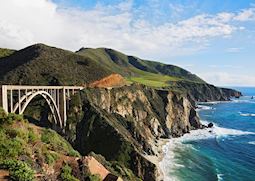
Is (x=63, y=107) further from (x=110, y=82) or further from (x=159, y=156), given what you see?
(x=110, y=82)

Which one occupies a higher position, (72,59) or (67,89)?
(72,59)

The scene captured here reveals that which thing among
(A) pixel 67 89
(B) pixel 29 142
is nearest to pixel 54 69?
(A) pixel 67 89

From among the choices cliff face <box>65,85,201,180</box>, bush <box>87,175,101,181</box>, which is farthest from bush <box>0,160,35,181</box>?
cliff face <box>65,85,201,180</box>

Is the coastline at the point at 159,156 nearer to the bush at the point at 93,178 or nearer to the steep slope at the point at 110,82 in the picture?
the steep slope at the point at 110,82

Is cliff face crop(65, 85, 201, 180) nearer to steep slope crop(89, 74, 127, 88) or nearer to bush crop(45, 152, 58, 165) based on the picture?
steep slope crop(89, 74, 127, 88)

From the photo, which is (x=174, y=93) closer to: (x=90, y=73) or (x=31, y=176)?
(x=90, y=73)

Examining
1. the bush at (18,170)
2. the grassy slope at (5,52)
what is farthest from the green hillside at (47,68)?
the bush at (18,170)
